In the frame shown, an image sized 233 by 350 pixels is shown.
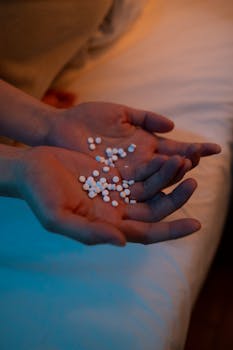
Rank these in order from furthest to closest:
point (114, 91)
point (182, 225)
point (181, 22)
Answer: point (181, 22) < point (114, 91) < point (182, 225)

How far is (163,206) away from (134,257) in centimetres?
10

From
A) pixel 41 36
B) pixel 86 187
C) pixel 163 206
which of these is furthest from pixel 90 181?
pixel 41 36

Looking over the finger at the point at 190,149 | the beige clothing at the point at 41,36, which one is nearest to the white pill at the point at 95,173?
the finger at the point at 190,149

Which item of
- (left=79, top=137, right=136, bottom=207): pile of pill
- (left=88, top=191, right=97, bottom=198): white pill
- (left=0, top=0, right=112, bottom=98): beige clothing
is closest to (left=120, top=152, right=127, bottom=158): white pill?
(left=79, top=137, right=136, bottom=207): pile of pill

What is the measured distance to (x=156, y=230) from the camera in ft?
2.03

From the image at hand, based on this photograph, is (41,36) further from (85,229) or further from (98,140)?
(85,229)

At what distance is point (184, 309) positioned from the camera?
679mm

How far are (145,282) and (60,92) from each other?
47cm

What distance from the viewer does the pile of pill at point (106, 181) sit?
678 mm

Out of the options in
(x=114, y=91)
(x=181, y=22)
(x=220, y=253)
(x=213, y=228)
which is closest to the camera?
(x=213, y=228)

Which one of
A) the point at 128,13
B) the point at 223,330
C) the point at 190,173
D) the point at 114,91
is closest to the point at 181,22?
the point at 128,13

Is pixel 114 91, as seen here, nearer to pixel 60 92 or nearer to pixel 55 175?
pixel 60 92

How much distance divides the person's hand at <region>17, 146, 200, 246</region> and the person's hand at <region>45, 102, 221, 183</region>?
0.06 metres

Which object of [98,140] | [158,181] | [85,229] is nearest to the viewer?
[85,229]
